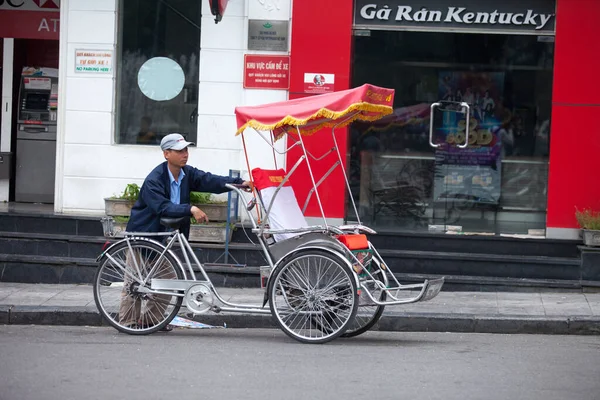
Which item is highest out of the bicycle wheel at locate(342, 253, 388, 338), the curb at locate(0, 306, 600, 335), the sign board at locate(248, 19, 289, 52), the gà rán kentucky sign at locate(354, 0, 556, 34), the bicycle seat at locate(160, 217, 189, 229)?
the gà rán kentucky sign at locate(354, 0, 556, 34)

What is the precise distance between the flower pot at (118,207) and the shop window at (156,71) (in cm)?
95

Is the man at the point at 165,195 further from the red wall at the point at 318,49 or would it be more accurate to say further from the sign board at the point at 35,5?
the sign board at the point at 35,5

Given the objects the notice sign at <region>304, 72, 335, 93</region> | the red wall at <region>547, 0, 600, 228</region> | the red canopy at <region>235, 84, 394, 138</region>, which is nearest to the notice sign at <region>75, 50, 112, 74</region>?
the notice sign at <region>304, 72, 335, 93</region>

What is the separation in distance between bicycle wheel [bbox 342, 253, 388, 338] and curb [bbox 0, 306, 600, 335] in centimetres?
81

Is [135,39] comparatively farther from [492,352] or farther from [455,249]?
[492,352]

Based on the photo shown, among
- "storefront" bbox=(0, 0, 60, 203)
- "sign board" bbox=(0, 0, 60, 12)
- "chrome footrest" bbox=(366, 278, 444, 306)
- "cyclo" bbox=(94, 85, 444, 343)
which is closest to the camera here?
"chrome footrest" bbox=(366, 278, 444, 306)

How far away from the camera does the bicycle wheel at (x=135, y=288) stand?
8586 millimetres

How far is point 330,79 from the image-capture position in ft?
39.4

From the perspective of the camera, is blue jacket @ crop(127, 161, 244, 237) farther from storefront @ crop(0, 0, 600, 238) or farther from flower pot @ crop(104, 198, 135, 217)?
flower pot @ crop(104, 198, 135, 217)

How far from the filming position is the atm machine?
1412 centimetres

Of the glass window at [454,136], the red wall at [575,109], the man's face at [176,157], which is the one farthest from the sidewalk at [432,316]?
the glass window at [454,136]

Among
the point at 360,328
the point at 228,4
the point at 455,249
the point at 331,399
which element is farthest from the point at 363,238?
the point at 228,4

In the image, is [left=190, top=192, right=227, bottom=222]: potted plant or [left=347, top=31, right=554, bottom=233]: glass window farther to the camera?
[left=347, top=31, right=554, bottom=233]: glass window

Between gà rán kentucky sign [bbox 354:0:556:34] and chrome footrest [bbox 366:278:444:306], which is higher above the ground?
gà rán kentucky sign [bbox 354:0:556:34]
